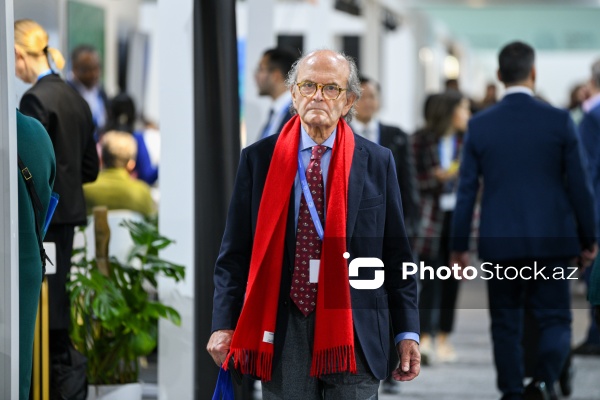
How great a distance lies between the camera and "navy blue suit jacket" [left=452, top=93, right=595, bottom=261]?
19.4ft

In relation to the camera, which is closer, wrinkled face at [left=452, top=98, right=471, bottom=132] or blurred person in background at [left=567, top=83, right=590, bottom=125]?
wrinkled face at [left=452, top=98, right=471, bottom=132]

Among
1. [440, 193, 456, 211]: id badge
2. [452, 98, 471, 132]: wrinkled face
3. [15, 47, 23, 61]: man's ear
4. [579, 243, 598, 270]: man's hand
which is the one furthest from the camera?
[452, 98, 471, 132]: wrinkled face

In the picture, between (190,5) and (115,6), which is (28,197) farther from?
(115,6)

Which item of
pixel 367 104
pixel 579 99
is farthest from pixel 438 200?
pixel 579 99

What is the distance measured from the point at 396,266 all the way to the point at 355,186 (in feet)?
0.94

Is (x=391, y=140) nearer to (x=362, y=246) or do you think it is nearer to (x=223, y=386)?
(x=362, y=246)

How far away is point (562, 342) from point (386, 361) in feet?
8.31

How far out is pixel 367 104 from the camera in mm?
7508

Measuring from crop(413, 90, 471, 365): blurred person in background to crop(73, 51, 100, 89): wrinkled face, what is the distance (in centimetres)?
301

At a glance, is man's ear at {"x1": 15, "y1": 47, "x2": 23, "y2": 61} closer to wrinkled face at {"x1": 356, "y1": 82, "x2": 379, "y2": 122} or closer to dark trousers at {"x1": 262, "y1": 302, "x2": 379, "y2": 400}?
dark trousers at {"x1": 262, "y1": 302, "x2": 379, "y2": 400}

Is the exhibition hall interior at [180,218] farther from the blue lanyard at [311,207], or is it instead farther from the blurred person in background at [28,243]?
the blue lanyard at [311,207]

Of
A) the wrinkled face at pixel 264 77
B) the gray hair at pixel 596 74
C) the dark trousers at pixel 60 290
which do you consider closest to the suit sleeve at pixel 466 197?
the wrinkled face at pixel 264 77

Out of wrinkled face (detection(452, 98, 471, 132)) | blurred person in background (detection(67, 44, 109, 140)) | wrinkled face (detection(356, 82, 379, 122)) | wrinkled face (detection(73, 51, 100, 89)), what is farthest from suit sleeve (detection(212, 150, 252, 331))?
wrinkled face (detection(73, 51, 100, 89))

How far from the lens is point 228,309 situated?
3.66 meters
